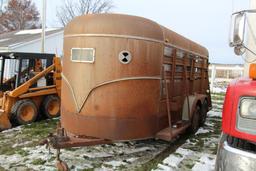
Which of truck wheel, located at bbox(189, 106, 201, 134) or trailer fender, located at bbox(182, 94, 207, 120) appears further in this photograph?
truck wheel, located at bbox(189, 106, 201, 134)

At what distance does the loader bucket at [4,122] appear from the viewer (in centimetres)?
859

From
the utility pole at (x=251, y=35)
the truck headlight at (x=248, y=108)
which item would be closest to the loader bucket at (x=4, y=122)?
the utility pole at (x=251, y=35)

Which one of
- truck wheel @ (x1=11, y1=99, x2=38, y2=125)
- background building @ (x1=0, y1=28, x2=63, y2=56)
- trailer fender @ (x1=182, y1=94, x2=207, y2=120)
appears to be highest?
background building @ (x1=0, y1=28, x2=63, y2=56)

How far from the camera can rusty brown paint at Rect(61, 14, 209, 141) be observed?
5.27 metres

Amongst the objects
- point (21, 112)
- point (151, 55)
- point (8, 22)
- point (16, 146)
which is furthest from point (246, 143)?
point (8, 22)

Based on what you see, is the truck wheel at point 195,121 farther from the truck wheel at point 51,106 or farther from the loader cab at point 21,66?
the loader cab at point 21,66

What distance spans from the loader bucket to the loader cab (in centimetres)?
111

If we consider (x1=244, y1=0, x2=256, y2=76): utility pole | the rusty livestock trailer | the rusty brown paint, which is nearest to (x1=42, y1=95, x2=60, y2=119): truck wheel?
the rusty livestock trailer

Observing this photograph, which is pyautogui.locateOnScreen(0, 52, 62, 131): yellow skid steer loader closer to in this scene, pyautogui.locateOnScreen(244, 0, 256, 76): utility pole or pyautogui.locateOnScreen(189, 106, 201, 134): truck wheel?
pyautogui.locateOnScreen(189, 106, 201, 134): truck wheel

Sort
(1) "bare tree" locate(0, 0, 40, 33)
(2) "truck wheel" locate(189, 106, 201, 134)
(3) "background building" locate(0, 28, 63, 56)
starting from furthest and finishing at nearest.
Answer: (1) "bare tree" locate(0, 0, 40, 33)
(3) "background building" locate(0, 28, 63, 56)
(2) "truck wheel" locate(189, 106, 201, 134)

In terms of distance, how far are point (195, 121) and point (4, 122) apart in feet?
16.6

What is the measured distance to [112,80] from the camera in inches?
209

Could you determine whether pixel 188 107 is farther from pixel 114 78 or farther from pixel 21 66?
pixel 21 66

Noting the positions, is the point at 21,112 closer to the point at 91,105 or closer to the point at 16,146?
the point at 16,146
